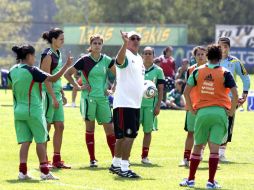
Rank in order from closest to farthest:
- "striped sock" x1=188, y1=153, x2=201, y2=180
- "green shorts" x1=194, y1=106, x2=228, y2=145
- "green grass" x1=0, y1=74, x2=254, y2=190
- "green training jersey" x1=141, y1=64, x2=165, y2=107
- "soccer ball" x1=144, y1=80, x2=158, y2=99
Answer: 1. "green shorts" x1=194, y1=106, x2=228, y2=145
2. "striped sock" x1=188, y1=153, x2=201, y2=180
3. "green grass" x1=0, y1=74, x2=254, y2=190
4. "soccer ball" x1=144, y1=80, x2=158, y2=99
5. "green training jersey" x1=141, y1=64, x2=165, y2=107

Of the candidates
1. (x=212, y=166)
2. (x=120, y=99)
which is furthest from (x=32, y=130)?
(x=212, y=166)

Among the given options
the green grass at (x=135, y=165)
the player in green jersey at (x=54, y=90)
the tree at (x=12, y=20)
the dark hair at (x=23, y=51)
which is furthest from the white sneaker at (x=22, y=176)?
the tree at (x=12, y=20)

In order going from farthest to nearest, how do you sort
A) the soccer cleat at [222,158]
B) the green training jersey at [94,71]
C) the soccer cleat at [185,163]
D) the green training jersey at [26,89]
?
the soccer cleat at [222,158] < the soccer cleat at [185,163] < the green training jersey at [94,71] < the green training jersey at [26,89]

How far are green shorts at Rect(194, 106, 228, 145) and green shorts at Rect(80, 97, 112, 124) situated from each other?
293cm

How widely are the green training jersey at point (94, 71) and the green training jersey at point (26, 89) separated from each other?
200 centimetres

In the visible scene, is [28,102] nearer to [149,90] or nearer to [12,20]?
[149,90]

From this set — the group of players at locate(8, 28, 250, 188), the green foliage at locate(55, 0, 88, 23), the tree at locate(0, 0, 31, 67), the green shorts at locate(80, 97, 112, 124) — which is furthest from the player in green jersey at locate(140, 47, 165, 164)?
the green foliage at locate(55, 0, 88, 23)

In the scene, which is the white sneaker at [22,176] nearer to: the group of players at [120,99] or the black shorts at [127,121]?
the group of players at [120,99]

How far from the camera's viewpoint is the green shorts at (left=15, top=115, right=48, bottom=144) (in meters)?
14.1

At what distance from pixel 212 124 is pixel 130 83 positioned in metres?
1.74

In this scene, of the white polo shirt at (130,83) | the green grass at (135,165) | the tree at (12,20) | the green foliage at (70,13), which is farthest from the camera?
the tree at (12,20)

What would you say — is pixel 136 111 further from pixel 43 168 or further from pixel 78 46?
pixel 78 46

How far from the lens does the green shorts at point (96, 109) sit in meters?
16.1

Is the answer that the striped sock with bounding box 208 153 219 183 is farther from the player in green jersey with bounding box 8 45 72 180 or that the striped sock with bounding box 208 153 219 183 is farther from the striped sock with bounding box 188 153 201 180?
the player in green jersey with bounding box 8 45 72 180
